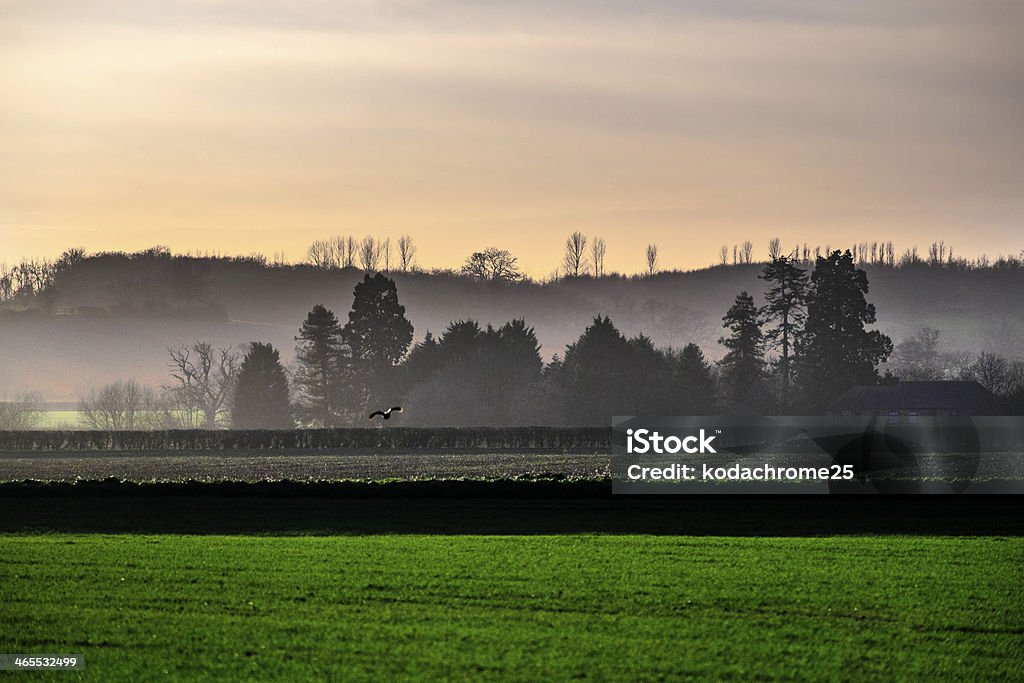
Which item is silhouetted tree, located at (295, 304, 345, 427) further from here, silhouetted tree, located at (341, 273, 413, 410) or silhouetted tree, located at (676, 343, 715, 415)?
silhouetted tree, located at (676, 343, 715, 415)

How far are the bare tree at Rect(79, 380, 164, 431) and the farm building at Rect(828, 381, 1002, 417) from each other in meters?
84.1

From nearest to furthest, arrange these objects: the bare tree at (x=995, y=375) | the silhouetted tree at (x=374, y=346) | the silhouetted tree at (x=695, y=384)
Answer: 1. the silhouetted tree at (x=695, y=384)
2. the silhouetted tree at (x=374, y=346)
3. the bare tree at (x=995, y=375)

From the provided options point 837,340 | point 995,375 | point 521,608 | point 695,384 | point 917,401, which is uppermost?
point 837,340

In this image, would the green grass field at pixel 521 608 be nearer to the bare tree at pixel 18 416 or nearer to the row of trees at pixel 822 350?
the row of trees at pixel 822 350

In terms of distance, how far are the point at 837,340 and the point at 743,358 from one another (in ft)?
29.7

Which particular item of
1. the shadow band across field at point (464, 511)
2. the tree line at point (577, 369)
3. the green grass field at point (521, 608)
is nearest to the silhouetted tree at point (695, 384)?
the tree line at point (577, 369)

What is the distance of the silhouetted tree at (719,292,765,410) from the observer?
10906 cm

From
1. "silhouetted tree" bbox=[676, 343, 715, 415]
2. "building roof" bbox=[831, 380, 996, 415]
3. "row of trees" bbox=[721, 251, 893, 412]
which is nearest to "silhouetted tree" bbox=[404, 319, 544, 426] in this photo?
"silhouetted tree" bbox=[676, 343, 715, 415]

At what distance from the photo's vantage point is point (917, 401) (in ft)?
343

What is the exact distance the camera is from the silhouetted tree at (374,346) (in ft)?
396

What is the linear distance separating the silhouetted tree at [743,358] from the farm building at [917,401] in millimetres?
8499

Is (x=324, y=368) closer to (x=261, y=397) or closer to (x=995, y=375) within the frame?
(x=261, y=397)

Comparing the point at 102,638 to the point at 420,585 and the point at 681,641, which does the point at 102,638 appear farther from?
the point at 681,641

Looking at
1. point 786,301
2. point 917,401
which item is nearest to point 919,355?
point 786,301
